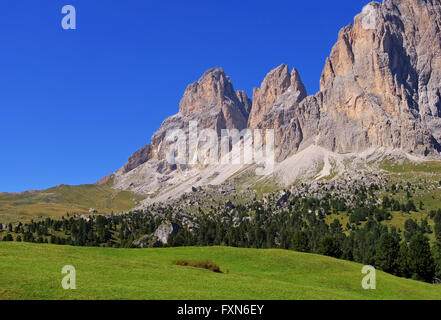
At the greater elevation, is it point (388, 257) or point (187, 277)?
point (187, 277)

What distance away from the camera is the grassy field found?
41.8 meters

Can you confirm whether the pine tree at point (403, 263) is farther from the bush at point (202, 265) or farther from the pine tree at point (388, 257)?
the bush at point (202, 265)

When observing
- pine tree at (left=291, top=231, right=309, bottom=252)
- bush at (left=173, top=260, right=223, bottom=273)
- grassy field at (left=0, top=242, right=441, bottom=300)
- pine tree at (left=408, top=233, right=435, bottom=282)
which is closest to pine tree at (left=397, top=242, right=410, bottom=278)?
pine tree at (left=408, top=233, right=435, bottom=282)

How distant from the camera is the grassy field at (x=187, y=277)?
41812mm

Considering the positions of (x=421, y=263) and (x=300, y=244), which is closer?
(x=421, y=263)

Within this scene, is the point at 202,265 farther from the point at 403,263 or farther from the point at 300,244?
the point at 300,244

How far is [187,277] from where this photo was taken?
52938mm

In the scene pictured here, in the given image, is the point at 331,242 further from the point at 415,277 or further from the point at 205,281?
the point at 205,281

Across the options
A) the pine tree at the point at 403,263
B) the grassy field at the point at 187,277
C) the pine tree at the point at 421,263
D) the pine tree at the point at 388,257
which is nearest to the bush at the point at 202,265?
the grassy field at the point at 187,277

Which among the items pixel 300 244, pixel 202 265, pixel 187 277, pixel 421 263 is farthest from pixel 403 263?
pixel 187 277

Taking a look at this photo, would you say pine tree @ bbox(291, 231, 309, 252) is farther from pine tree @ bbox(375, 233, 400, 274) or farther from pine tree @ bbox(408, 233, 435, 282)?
pine tree @ bbox(408, 233, 435, 282)

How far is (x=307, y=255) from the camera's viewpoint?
78375mm

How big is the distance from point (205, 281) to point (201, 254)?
2682 cm
